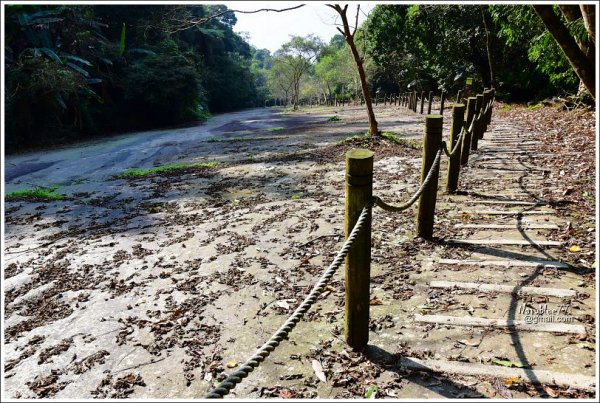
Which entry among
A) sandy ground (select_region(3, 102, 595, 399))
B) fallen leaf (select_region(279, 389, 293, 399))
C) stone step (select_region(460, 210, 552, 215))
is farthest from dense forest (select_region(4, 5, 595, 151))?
fallen leaf (select_region(279, 389, 293, 399))

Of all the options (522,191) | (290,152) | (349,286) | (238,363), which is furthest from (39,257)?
(290,152)

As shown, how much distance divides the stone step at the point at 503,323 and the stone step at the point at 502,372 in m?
0.45

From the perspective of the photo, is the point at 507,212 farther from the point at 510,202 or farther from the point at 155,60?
the point at 155,60

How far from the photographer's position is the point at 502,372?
2.48m

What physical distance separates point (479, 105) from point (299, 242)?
20.8 feet

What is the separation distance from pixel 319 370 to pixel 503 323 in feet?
4.61

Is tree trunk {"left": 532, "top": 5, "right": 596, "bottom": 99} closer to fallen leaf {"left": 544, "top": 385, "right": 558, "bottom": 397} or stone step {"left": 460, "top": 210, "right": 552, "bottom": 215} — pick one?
stone step {"left": 460, "top": 210, "right": 552, "bottom": 215}

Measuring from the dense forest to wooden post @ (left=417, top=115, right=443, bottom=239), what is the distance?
5.08 metres

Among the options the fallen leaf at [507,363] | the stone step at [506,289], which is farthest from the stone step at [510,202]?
the fallen leaf at [507,363]

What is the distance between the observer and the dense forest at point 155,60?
53.8 ft

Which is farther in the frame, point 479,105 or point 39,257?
point 479,105

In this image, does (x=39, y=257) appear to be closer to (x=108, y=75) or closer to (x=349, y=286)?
(x=349, y=286)

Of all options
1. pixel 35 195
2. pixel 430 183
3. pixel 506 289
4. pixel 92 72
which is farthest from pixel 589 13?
pixel 92 72

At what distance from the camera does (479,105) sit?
359 inches
